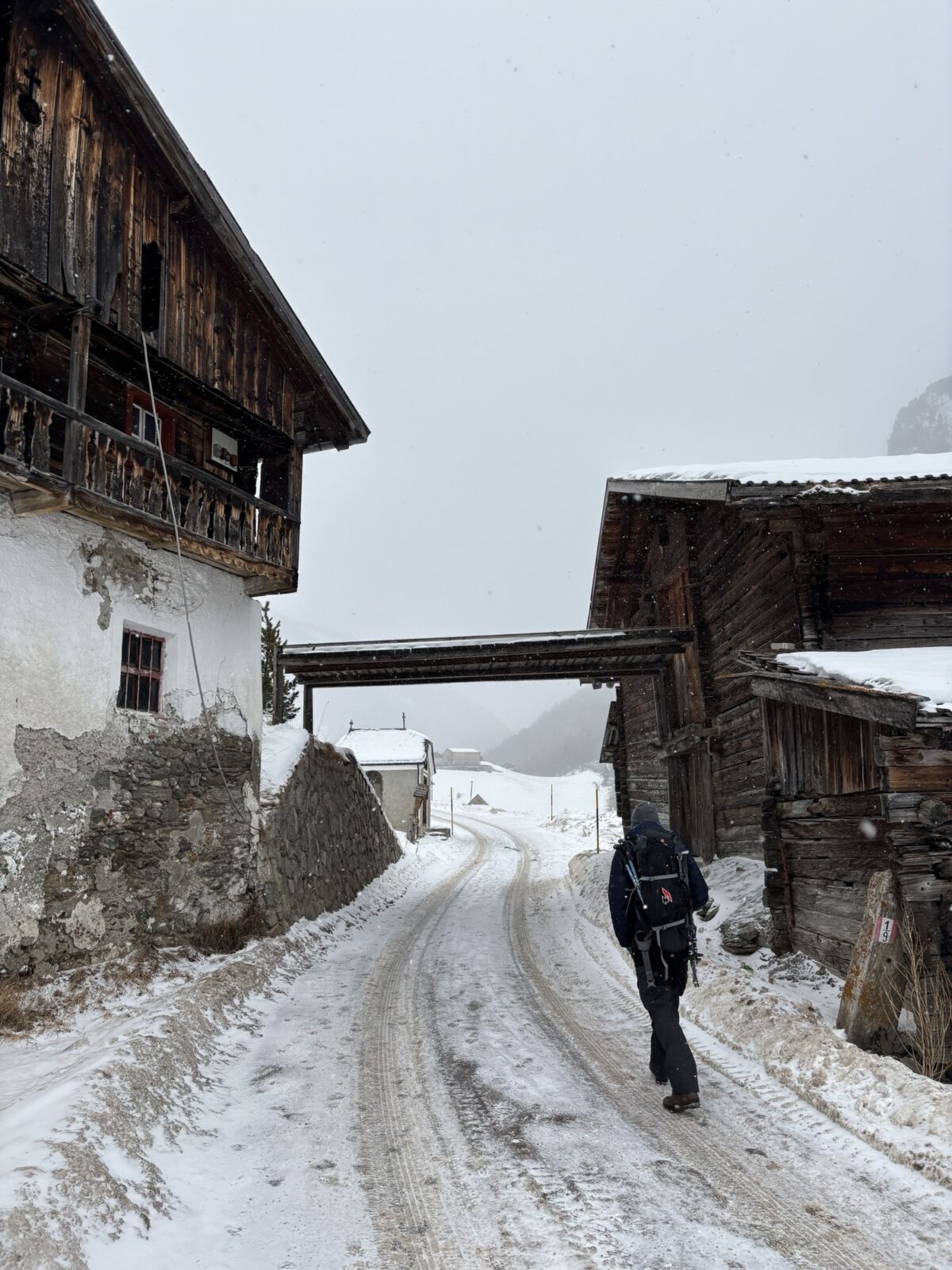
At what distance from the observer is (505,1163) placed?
4535 mm

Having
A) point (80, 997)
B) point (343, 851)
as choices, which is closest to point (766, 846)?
point (80, 997)

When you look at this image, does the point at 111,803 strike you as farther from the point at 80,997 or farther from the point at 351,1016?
the point at 351,1016

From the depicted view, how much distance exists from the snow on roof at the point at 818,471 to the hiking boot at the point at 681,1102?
7240 mm

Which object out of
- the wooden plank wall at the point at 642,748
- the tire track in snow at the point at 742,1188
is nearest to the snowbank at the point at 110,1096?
the tire track in snow at the point at 742,1188

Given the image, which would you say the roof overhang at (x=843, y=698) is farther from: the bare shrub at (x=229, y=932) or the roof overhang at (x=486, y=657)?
the bare shrub at (x=229, y=932)

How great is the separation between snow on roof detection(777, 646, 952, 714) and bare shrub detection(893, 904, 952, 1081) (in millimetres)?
1963

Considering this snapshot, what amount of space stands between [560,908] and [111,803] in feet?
30.9

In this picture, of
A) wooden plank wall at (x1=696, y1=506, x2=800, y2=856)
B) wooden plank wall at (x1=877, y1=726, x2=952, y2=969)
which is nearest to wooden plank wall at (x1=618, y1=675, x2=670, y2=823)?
wooden plank wall at (x1=696, y1=506, x2=800, y2=856)

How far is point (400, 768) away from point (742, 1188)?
3819 centimetres

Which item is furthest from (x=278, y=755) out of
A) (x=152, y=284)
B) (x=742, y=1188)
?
(x=742, y=1188)

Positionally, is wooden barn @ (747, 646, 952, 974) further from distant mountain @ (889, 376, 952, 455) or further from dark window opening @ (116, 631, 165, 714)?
distant mountain @ (889, 376, 952, 455)

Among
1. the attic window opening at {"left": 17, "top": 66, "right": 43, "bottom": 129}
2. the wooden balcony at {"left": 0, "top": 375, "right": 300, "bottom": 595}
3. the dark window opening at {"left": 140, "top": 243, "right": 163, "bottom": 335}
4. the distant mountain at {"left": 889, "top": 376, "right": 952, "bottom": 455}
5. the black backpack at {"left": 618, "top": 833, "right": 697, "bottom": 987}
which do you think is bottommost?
the black backpack at {"left": 618, "top": 833, "right": 697, "bottom": 987}

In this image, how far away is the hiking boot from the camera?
523 centimetres

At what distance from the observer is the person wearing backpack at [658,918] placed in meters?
5.64
